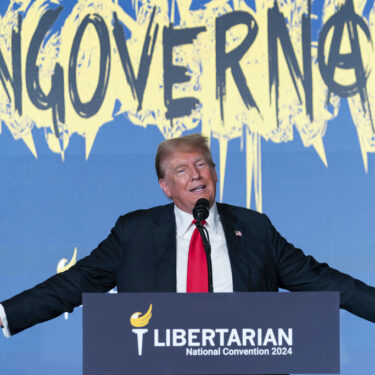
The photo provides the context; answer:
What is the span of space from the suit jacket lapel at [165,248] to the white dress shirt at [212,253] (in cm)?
2

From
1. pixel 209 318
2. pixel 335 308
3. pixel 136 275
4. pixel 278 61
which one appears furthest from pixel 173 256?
pixel 278 61

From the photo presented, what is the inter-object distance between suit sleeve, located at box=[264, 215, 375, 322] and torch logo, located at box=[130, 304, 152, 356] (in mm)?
Answer: 758

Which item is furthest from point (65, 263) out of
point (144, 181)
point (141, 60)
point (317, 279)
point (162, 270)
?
point (317, 279)

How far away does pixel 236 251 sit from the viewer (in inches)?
80.3

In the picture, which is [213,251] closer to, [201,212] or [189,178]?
[189,178]

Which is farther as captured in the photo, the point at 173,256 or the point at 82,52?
the point at 82,52

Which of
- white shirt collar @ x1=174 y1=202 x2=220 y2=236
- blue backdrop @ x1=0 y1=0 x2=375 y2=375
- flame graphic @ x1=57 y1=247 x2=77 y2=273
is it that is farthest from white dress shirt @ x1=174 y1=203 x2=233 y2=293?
flame graphic @ x1=57 y1=247 x2=77 y2=273

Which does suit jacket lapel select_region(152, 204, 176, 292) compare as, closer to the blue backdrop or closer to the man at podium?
the man at podium

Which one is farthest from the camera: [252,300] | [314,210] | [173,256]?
[314,210]

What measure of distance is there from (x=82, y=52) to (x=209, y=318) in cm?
217

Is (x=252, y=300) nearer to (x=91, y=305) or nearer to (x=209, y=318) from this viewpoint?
(x=209, y=318)

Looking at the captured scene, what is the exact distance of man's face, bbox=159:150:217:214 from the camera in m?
2.12

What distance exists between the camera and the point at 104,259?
6.97 feet

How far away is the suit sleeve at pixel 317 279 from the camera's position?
1.92m
